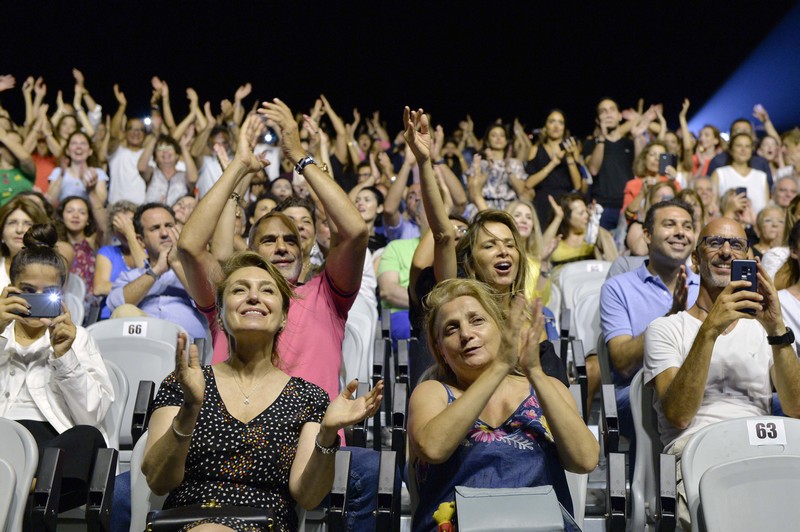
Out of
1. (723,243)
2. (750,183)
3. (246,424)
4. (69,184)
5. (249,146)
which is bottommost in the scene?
(246,424)

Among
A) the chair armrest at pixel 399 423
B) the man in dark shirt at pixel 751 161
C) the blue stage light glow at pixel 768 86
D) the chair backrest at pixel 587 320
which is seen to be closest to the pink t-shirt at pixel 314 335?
the chair armrest at pixel 399 423

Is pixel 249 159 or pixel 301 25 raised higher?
pixel 301 25

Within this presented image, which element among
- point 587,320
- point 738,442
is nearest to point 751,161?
point 587,320

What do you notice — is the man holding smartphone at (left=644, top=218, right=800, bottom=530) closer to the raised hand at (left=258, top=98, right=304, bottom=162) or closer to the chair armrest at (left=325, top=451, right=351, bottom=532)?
the chair armrest at (left=325, top=451, right=351, bottom=532)

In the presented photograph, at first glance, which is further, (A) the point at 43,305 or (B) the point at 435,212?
(B) the point at 435,212

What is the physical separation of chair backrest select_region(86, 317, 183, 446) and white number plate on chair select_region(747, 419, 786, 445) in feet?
7.46

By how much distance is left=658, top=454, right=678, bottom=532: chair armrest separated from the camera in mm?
2734

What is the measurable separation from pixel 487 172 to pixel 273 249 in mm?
4291

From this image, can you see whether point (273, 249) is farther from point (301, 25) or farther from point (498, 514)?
point (301, 25)

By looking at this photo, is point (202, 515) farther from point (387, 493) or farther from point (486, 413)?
point (486, 413)

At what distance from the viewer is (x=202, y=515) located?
8.02ft

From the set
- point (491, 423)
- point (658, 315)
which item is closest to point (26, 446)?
point (491, 423)

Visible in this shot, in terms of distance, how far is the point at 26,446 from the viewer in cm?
286

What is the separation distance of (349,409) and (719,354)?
146cm
